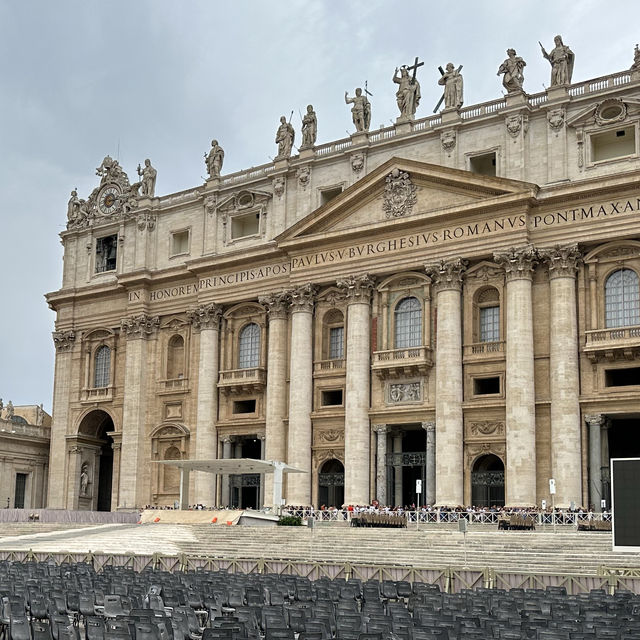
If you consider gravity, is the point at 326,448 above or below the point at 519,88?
below

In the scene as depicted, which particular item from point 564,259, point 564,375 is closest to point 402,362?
point 564,375

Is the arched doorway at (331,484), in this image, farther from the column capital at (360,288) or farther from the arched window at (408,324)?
the column capital at (360,288)

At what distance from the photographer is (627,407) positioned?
46.1 m

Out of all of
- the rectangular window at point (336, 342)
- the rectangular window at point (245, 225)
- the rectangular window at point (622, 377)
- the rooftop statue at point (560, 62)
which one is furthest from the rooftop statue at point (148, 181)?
the rectangular window at point (622, 377)

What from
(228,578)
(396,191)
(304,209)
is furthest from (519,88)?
(228,578)

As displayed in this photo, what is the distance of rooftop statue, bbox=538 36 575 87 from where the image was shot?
51.0 metres

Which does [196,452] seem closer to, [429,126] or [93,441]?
[93,441]

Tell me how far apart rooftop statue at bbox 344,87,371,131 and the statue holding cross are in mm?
2114

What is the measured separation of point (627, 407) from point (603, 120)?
14604 millimetres

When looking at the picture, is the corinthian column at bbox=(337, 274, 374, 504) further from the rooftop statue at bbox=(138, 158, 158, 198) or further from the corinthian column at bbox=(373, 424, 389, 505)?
the rooftop statue at bbox=(138, 158, 158, 198)

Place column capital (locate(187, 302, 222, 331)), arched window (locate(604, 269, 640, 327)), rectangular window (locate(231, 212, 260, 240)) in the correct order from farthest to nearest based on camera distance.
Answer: rectangular window (locate(231, 212, 260, 240)) < column capital (locate(187, 302, 222, 331)) < arched window (locate(604, 269, 640, 327))

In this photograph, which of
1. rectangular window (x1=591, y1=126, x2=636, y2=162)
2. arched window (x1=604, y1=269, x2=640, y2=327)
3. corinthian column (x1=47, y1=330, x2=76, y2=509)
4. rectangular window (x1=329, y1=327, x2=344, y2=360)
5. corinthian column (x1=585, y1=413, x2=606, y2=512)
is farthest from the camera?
corinthian column (x1=47, y1=330, x2=76, y2=509)

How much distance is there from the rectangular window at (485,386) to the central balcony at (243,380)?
13.8 metres

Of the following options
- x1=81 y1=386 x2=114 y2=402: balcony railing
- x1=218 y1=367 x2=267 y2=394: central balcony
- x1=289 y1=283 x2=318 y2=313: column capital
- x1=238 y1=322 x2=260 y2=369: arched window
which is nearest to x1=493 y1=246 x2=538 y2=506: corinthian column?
x1=289 y1=283 x2=318 y2=313: column capital
